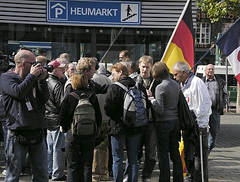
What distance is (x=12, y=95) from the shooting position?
4438mm

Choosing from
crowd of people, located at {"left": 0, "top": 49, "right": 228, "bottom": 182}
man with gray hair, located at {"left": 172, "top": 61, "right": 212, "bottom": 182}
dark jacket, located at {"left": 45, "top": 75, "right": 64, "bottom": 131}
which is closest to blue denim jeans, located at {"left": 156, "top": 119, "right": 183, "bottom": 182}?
crowd of people, located at {"left": 0, "top": 49, "right": 228, "bottom": 182}

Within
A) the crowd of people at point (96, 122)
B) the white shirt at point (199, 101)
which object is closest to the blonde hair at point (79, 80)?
the crowd of people at point (96, 122)

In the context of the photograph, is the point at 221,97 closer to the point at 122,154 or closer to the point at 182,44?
the point at 182,44

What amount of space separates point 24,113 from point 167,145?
239cm

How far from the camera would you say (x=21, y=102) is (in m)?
4.51

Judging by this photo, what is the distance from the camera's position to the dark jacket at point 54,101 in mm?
6586

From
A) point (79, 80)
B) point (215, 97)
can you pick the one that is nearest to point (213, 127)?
point (215, 97)

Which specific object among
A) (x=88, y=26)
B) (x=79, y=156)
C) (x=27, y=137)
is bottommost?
(x=79, y=156)

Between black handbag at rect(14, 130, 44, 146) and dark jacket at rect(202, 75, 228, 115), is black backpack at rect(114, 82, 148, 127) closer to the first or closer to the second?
black handbag at rect(14, 130, 44, 146)

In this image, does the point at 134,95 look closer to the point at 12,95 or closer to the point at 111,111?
the point at 111,111

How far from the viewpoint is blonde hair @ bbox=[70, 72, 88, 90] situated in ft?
17.6

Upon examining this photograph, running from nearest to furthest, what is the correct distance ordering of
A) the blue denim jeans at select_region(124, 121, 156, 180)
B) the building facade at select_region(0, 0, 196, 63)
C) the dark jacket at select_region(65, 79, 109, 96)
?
the dark jacket at select_region(65, 79, 109, 96), the blue denim jeans at select_region(124, 121, 156, 180), the building facade at select_region(0, 0, 196, 63)

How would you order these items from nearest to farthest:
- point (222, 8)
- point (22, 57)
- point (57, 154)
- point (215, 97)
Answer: point (22, 57) → point (57, 154) → point (215, 97) → point (222, 8)

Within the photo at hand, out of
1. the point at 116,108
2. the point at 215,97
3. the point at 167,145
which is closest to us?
the point at 116,108
